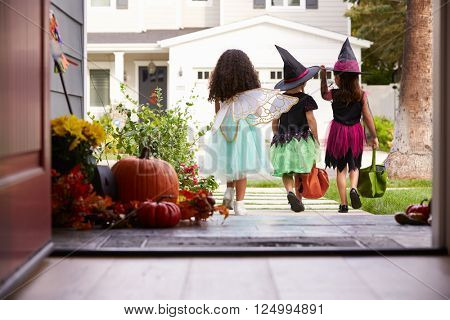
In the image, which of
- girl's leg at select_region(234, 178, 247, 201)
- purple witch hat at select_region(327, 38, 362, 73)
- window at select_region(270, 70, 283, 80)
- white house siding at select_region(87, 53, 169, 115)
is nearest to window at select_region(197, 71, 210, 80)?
window at select_region(270, 70, 283, 80)

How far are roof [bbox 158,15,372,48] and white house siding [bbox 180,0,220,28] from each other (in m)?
1.39

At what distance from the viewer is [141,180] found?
433 centimetres

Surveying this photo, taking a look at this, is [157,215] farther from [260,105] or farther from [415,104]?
[415,104]

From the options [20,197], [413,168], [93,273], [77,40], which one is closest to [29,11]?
[20,197]

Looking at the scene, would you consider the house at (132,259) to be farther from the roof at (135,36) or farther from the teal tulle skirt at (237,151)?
the roof at (135,36)

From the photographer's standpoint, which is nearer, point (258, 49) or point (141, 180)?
point (141, 180)

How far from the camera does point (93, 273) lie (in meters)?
2.55

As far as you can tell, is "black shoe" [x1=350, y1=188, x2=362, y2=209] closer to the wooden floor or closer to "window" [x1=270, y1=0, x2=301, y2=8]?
the wooden floor

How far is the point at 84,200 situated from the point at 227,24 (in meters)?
9.01

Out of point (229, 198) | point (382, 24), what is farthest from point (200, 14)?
point (229, 198)

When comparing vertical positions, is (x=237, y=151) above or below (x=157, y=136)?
below

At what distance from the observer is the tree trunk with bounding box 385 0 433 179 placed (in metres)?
8.49

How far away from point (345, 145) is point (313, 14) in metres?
8.05
